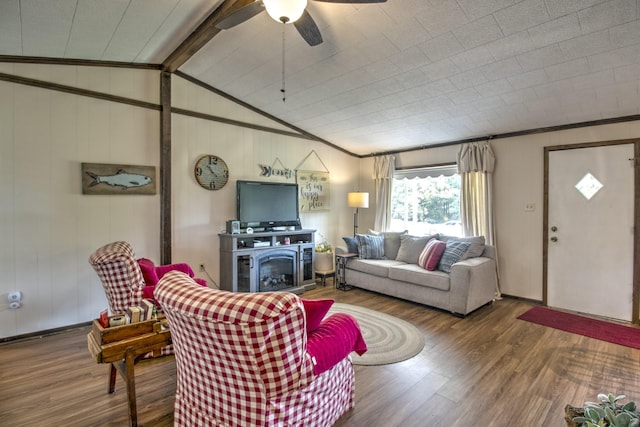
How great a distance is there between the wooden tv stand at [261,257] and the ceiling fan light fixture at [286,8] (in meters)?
2.75

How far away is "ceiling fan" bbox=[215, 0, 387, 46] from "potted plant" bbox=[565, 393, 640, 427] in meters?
2.15

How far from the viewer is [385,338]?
10.3 feet

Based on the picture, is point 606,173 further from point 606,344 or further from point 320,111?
point 320,111

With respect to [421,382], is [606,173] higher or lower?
higher

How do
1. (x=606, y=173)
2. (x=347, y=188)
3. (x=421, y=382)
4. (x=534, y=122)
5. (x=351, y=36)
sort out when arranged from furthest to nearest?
(x=347, y=188) < (x=534, y=122) < (x=606, y=173) < (x=351, y=36) < (x=421, y=382)

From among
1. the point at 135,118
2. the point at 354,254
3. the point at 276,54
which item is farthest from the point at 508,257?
the point at 135,118

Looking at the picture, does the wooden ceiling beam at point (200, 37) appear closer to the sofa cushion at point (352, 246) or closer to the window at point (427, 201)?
the sofa cushion at point (352, 246)

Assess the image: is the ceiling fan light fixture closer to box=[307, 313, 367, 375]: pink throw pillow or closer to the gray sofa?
box=[307, 313, 367, 375]: pink throw pillow

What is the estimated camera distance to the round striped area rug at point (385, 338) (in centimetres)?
274

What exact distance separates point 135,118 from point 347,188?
3.62m

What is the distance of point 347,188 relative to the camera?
612 centimetres

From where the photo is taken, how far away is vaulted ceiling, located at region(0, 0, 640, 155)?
7.95 feet

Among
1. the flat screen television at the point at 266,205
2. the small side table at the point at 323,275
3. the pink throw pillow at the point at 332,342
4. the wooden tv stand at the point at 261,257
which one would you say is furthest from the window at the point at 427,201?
the pink throw pillow at the point at 332,342

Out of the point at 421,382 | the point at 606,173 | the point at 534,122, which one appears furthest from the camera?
the point at 534,122
